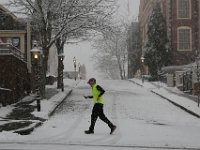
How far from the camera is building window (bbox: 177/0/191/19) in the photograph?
51781mm

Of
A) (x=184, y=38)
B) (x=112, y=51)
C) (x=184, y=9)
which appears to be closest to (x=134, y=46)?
(x=112, y=51)

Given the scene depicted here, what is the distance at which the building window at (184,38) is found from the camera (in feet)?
168

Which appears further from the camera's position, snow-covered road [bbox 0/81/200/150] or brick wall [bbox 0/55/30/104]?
brick wall [bbox 0/55/30/104]

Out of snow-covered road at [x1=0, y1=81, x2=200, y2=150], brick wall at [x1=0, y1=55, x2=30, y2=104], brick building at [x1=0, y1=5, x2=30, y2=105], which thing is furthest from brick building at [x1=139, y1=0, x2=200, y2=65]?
snow-covered road at [x1=0, y1=81, x2=200, y2=150]

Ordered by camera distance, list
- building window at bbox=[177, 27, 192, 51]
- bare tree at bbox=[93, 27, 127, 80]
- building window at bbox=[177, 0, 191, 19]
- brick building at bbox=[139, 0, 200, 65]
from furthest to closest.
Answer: bare tree at bbox=[93, 27, 127, 80]
building window at bbox=[177, 0, 191, 19]
building window at bbox=[177, 27, 192, 51]
brick building at bbox=[139, 0, 200, 65]

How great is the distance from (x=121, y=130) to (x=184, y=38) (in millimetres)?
35917

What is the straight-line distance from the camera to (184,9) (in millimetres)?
51969

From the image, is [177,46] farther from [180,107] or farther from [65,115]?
[65,115]

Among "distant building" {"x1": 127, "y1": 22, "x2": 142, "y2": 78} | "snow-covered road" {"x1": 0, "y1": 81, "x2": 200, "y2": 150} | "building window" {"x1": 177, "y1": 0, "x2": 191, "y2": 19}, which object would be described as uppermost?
"building window" {"x1": 177, "y1": 0, "x2": 191, "y2": 19}

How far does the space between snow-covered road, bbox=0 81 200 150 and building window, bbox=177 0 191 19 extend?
87.1 feet

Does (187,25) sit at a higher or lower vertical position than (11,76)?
higher

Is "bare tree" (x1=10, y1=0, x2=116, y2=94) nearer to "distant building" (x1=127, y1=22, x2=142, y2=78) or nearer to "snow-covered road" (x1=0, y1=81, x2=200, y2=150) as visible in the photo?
"snow-covered road" (x1=0, y1=81, x2=200, y2=150)

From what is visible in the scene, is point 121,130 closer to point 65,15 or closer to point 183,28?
point 65,15

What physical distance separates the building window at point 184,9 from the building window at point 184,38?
129 centimetres
